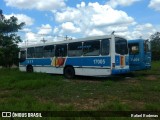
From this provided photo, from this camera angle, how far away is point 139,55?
20391mm

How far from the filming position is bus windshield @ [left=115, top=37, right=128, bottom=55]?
56.0 feet

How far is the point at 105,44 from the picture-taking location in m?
16.9

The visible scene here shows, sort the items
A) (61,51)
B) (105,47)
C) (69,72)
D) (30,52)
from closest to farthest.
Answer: (105,47)
(69,72)
(61,51)
(30,52)

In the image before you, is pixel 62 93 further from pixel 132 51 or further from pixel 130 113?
pixel 132 51

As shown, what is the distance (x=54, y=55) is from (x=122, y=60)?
5225mm

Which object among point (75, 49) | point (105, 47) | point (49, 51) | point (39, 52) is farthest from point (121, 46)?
point (39, 52)

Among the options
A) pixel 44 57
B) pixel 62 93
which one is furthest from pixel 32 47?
pixel 62 93

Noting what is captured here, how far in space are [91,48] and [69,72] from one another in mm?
2502

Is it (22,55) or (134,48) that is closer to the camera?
(134,48)

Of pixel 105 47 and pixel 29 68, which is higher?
pixel 105 47

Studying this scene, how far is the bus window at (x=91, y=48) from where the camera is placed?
17.3m

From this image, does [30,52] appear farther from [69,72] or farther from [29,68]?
[69,72]

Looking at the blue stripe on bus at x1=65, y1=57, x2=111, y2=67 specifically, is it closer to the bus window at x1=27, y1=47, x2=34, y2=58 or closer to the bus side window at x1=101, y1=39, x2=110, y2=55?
the bus side window at x1=101, y1=39, x2=110, y2=55

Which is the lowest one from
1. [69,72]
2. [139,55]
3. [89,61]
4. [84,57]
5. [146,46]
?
[69,72]
